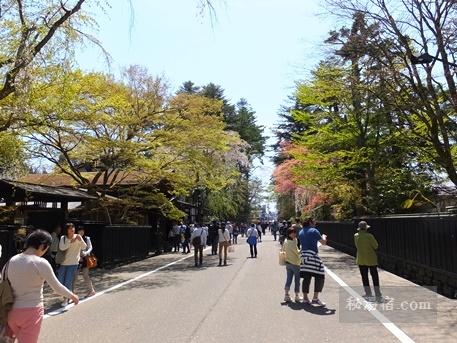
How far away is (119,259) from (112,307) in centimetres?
1079

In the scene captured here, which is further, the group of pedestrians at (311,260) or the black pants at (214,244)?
the black pants at (214,244)

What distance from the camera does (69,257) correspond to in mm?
11055

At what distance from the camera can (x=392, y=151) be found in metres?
25.5

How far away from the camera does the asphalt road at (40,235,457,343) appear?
25.0 feet

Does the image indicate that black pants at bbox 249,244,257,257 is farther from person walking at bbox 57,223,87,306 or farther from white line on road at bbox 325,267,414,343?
person walking at bbox 57,223,87,306

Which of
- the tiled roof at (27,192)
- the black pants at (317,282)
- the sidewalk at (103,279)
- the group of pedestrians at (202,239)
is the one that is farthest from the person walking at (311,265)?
the group of pedestrians at (202,239)

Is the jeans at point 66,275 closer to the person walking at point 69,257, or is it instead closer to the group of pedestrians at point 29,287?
the person walking at point 69,257

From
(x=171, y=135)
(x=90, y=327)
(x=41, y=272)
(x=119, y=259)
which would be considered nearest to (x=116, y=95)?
(x=171, y=135)

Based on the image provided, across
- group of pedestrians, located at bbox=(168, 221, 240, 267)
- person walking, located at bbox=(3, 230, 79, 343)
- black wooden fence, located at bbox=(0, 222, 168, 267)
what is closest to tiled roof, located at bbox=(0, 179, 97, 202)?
black wooden fence, located at bbox=(0, 222, 168, 267)

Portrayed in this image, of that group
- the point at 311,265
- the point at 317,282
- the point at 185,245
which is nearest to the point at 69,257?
the point at 311,265

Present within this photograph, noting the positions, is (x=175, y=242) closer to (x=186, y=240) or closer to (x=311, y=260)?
(x=186, y=240)

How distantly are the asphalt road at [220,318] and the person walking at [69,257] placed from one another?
0.66 metres

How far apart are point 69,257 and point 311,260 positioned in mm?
5093

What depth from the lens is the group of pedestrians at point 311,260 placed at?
10539mm
